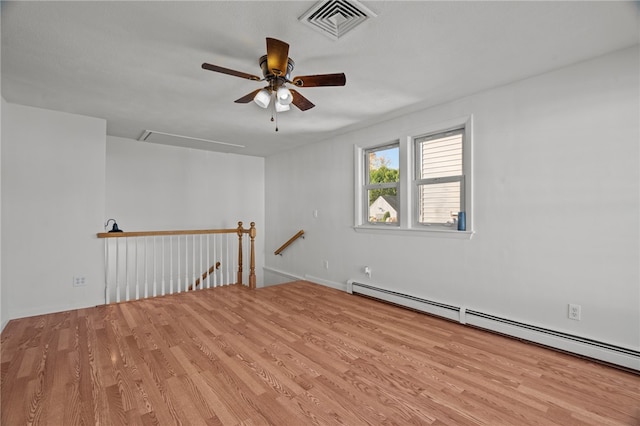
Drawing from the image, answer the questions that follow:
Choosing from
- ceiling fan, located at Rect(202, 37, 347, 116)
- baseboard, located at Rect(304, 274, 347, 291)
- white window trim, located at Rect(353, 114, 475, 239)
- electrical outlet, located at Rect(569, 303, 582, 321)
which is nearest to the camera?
ceiling fan, located at Rect(202, 37, 347, 116)

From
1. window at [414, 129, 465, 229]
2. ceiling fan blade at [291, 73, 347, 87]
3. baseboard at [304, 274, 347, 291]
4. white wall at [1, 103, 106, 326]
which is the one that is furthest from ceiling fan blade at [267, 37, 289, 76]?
baseboard at [304, 274, 347, 291]

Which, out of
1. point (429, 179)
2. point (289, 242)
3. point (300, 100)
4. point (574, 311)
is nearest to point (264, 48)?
point (300, 100)

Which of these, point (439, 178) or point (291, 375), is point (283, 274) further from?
point (291, 375)

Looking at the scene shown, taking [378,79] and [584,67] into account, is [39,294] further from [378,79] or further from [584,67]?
[584,67]

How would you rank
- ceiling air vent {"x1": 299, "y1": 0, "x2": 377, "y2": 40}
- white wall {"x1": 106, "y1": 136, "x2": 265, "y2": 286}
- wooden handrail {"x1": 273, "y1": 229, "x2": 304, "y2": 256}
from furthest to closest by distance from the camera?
wooden handrail {"x1": 273, "y1": 229, "x2": 304, "y2": 256}
white wall {"x1": 106, "y1": 136, "x2": 265, "y2": 286}
ceiling air vent {"x1": 299, "y1": 0, "x2": 377, "y2": 40}

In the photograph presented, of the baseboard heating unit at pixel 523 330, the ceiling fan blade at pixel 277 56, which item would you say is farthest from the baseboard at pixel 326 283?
the ceiling fan blade at pixel 277 56

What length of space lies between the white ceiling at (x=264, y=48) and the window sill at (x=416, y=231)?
1474 mm

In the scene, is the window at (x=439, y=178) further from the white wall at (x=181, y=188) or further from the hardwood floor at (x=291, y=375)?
the white wall at (x=181, y=188)

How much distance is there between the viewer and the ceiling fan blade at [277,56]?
6.13 feet

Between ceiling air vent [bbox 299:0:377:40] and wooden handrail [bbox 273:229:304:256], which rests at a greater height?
ceiling air vent [bbox 299:0:377:40]

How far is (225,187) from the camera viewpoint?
20.4 ft

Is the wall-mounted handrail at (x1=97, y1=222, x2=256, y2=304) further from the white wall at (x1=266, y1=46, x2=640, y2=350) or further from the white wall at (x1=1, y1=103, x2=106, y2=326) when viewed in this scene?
the white wall at (x1=266, y1=46, x2=640, y2=350)

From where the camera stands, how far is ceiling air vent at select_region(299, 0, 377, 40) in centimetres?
179

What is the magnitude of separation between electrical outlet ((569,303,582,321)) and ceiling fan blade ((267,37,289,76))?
10.0 feet
